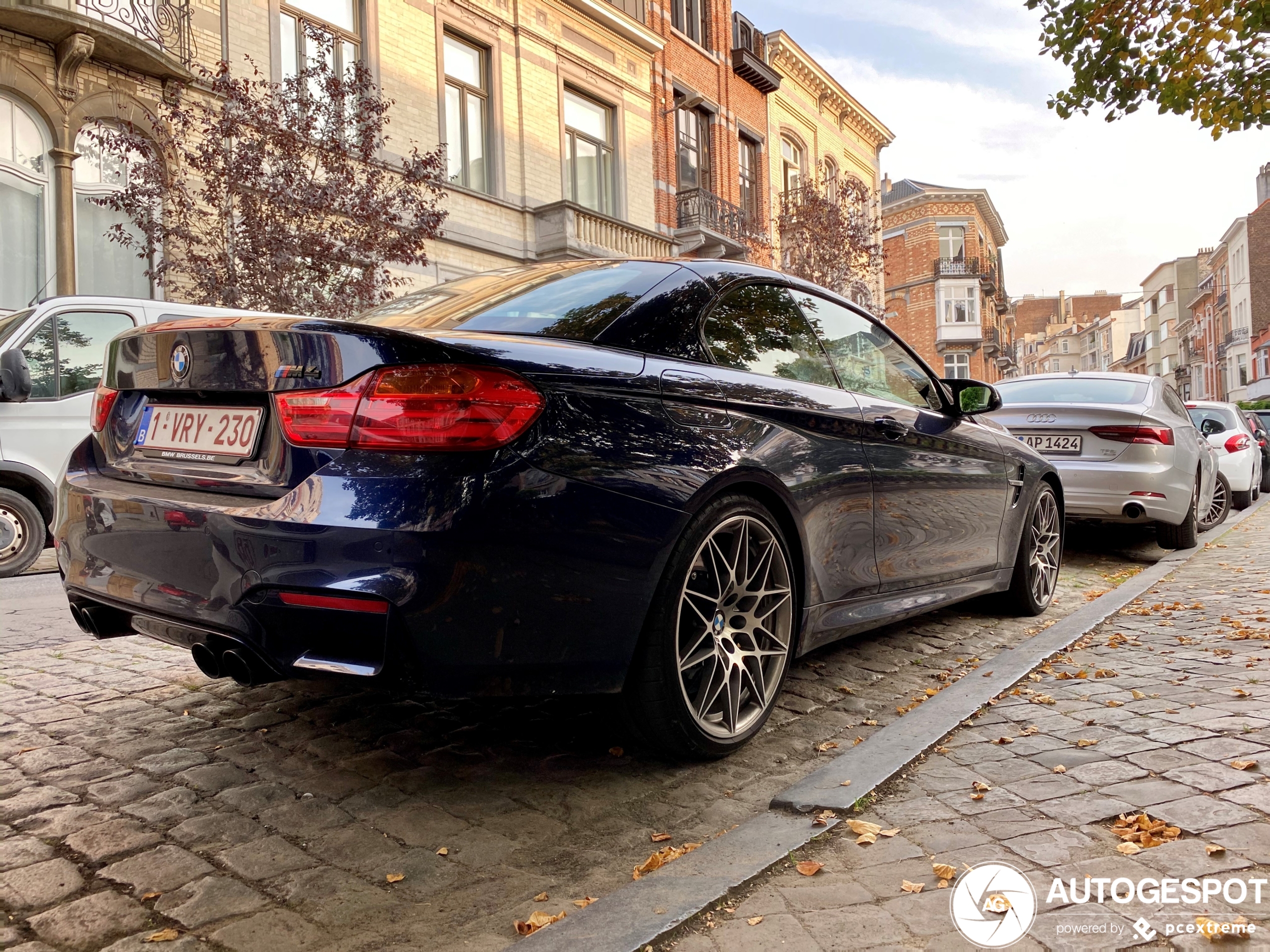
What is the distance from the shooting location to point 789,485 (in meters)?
3.27

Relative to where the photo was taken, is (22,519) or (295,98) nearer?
(22,519)

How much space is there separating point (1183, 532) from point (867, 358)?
5532 mm

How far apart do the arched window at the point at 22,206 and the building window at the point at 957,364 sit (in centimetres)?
5144

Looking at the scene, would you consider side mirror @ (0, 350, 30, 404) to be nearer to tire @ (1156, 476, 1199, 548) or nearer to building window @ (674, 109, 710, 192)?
tire @ (1156, 476, 1199, 548)

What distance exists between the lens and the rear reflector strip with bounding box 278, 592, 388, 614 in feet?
7.67

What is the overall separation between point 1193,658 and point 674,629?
111 inches

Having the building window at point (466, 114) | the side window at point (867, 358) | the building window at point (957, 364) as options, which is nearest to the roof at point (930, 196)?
the building window at point (957, 364)

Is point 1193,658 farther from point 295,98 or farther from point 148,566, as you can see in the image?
point 295,98

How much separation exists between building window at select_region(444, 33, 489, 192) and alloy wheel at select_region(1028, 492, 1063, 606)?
13.9 m

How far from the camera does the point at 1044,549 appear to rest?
18.7ft

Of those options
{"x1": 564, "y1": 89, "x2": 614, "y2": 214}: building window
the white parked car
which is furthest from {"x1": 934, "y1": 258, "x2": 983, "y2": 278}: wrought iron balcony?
the white parked car

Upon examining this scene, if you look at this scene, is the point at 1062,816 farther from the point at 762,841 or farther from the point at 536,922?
the point at 536,922

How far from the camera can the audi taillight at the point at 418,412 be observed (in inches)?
Answer: 94.3

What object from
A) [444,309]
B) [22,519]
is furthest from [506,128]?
[444,309]
